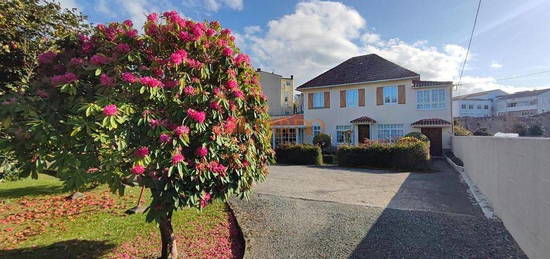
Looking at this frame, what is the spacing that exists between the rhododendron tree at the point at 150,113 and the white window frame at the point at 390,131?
67.6 ft

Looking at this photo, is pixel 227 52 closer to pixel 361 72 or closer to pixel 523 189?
pixel 523 189

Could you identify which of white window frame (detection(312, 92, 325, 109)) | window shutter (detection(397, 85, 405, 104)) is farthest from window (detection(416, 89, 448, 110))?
white window frame (detection(312, 92, 325, 109))

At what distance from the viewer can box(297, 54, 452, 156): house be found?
21.1 meters

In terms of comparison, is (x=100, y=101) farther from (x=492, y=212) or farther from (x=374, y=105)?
(x=374, y=105)

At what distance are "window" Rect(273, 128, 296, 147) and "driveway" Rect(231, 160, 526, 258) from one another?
17.7 m

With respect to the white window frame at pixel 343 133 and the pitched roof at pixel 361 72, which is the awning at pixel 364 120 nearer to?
the white window frame at pixel 343 133

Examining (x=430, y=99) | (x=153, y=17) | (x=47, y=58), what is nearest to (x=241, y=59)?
(x=153, y=17)

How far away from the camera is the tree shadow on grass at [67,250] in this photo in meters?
4.90

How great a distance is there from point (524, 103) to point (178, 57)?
73.7 metres

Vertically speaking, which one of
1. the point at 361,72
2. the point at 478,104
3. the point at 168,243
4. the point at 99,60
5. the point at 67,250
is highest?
the point at 478,104

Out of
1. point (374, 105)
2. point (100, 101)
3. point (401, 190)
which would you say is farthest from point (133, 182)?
point (374, 105)

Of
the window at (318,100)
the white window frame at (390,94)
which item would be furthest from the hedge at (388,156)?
the window at (318,100)

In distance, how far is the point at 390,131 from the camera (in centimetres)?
2255

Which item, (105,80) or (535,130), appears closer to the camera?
(105,80)
